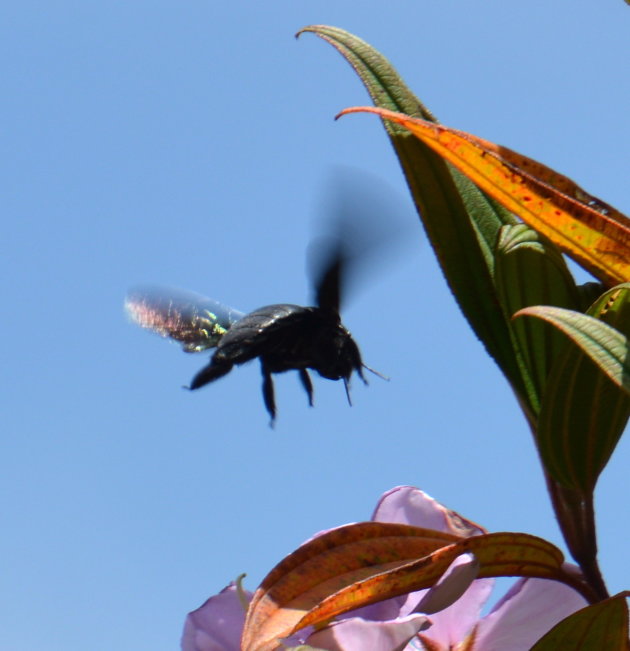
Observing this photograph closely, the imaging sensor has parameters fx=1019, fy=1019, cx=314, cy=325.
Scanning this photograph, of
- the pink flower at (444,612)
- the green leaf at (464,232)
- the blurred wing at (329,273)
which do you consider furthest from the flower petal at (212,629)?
the blurred wing at (329,273)

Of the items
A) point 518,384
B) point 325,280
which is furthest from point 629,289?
point 325,280

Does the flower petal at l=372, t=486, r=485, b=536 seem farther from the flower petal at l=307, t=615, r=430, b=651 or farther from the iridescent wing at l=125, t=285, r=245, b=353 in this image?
→ the iridescent wing at l=125, t=285, r=245, b=353

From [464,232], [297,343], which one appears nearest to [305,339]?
[297,343]

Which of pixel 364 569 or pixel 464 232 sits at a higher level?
pixel 464 232

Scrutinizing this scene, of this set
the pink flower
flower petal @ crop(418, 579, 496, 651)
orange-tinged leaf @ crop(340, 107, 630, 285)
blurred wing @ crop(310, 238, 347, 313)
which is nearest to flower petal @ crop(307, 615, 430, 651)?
the pink flower

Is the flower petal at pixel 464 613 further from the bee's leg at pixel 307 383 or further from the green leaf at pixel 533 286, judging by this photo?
the bee's leg at pixel 307 383

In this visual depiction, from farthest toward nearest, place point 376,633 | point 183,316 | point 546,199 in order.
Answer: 1. point 183,316
2. point 546,199
3. point 376,633

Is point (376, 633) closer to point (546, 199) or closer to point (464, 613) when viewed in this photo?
point (464, 613)
